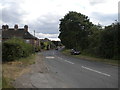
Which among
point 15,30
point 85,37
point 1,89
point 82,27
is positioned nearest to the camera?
point 1,89

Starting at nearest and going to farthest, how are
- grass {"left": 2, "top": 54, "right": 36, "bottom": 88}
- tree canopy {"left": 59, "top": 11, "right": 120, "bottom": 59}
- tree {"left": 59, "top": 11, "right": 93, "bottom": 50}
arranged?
grass {"left": 2, "top": 54, "right": 36, "bottom": 88}, tree canopy {"left": 59, "top": 11, "right": 120, "bottom": 59}, tree {"left": 59, "top": 11, "right": 93, "bottom": 50}

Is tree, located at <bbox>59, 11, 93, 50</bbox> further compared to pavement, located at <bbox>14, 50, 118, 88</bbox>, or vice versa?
tree, located at <bbox>59, 11, 93, 50</bbox>

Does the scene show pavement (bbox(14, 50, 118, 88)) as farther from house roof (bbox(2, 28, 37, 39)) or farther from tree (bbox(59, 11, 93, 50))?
house roof (bbox(2, 28, 37, 39))

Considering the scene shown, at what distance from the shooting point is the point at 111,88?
1092cm

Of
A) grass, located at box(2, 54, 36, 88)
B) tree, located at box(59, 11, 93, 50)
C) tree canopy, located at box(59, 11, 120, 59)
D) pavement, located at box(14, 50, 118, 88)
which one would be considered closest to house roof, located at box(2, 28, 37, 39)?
tree canopy, located at box(59, 11, 120, 59)

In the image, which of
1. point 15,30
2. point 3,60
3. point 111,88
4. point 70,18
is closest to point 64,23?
point 70,18

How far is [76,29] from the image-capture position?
7031 cm

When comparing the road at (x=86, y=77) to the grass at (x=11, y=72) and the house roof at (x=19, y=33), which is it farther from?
the house roof at (x=19, y=33)

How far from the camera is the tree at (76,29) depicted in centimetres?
6829

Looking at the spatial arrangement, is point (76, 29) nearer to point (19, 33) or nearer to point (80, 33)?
point (80, 33)

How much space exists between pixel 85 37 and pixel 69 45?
51.5ft

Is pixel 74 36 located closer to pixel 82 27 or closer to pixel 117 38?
pixel 82 27

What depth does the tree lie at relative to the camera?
68287 mm

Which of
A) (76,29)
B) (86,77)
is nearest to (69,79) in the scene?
(86,77)
